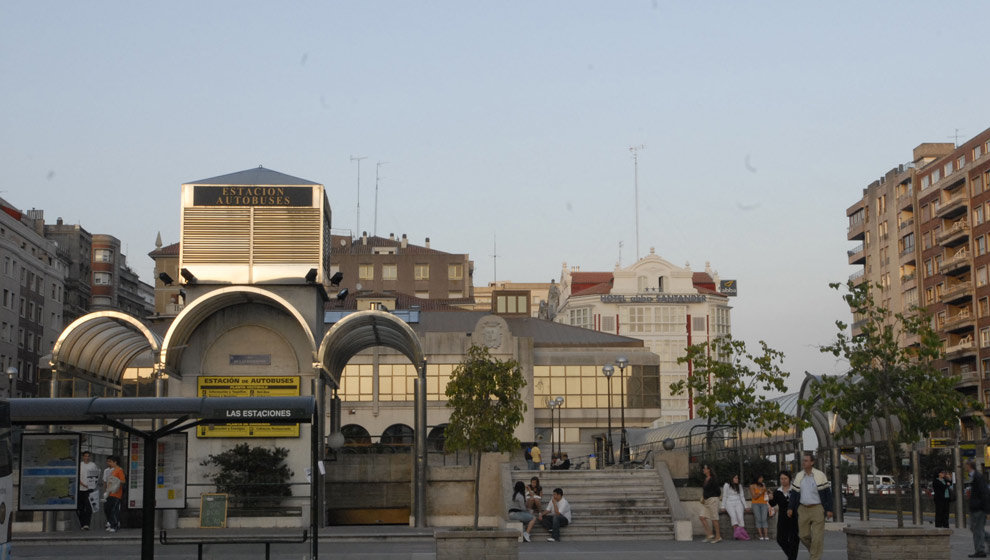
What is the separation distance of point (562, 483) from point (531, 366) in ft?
170

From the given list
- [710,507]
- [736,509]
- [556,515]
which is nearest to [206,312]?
[556,515]

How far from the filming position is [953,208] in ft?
309

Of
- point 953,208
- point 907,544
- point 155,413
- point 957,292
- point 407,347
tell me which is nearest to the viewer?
point 155,413

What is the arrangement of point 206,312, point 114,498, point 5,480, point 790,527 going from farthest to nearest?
point 206,312 < point 114,498 < point 790,527 < point 5,480

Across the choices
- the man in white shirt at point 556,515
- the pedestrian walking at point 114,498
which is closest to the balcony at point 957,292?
the man in white shirt at point 556,515

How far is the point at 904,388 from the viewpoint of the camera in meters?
23.9

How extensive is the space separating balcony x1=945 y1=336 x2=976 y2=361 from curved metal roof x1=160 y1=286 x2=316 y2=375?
70.7 metres

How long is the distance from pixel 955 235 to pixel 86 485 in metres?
80.9

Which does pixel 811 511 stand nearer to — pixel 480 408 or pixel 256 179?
pixel 480 408

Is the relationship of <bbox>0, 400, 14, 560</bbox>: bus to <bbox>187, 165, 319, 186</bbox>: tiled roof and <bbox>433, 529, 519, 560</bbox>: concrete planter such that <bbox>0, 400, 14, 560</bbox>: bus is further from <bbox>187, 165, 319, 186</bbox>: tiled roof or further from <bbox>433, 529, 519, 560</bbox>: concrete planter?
<bbox>187, 165, 319, 186</bbox>: tiled roof

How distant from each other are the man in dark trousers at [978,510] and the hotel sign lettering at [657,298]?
140 m

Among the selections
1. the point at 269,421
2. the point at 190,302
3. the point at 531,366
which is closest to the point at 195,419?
the point at 269,421

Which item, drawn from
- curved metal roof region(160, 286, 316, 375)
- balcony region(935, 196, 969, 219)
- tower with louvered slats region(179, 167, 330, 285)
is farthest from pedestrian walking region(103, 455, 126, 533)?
balcony region(935, 196, 969, 219)

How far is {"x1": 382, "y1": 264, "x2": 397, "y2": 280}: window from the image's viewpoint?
130625 millimetres
